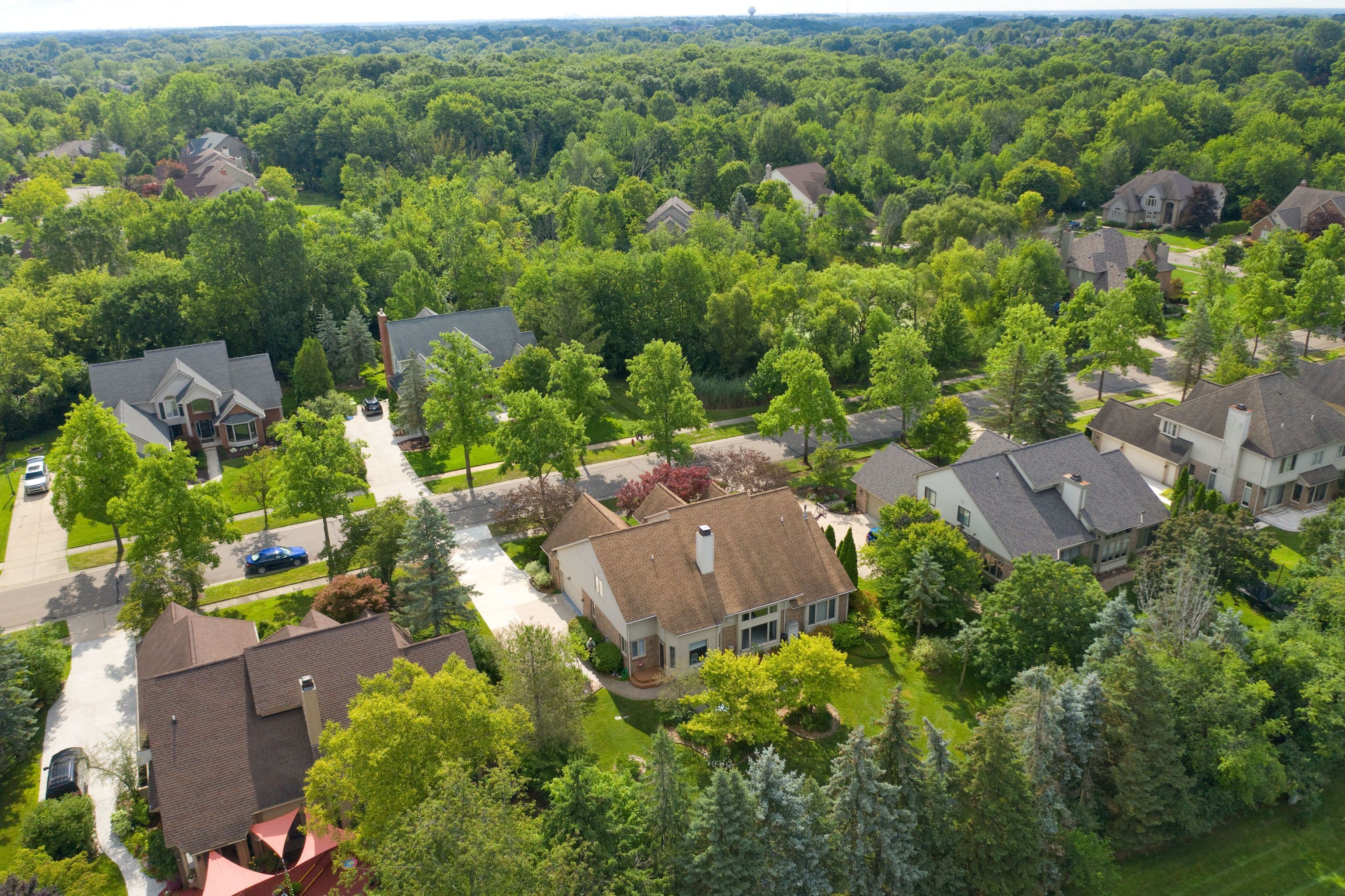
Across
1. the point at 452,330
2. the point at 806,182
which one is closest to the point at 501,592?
the point at 452,330

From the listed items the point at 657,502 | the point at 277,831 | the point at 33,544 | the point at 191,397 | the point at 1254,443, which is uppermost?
the point at 191,397

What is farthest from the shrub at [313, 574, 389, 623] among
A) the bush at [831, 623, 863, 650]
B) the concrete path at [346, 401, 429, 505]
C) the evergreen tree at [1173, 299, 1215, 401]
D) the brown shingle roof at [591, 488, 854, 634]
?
the evergreen tree at [1173, 299, 1215, 401]

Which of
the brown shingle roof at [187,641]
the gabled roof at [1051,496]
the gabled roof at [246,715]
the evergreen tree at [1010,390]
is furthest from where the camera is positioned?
the evergreen tree at [1010,390]

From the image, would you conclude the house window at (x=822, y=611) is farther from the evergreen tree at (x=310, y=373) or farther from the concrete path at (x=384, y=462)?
the evergreen tree at (x=310, y=373)

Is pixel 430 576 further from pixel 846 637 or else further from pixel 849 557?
pixel 849 557

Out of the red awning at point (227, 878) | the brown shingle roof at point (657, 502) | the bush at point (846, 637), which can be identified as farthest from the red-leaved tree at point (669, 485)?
the red awning at point (227, 878)

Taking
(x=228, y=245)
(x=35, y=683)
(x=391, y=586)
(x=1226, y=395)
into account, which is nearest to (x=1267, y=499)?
(x=1226, y=395)

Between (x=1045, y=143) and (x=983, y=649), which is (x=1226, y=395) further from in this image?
(x=1045, y=143)
